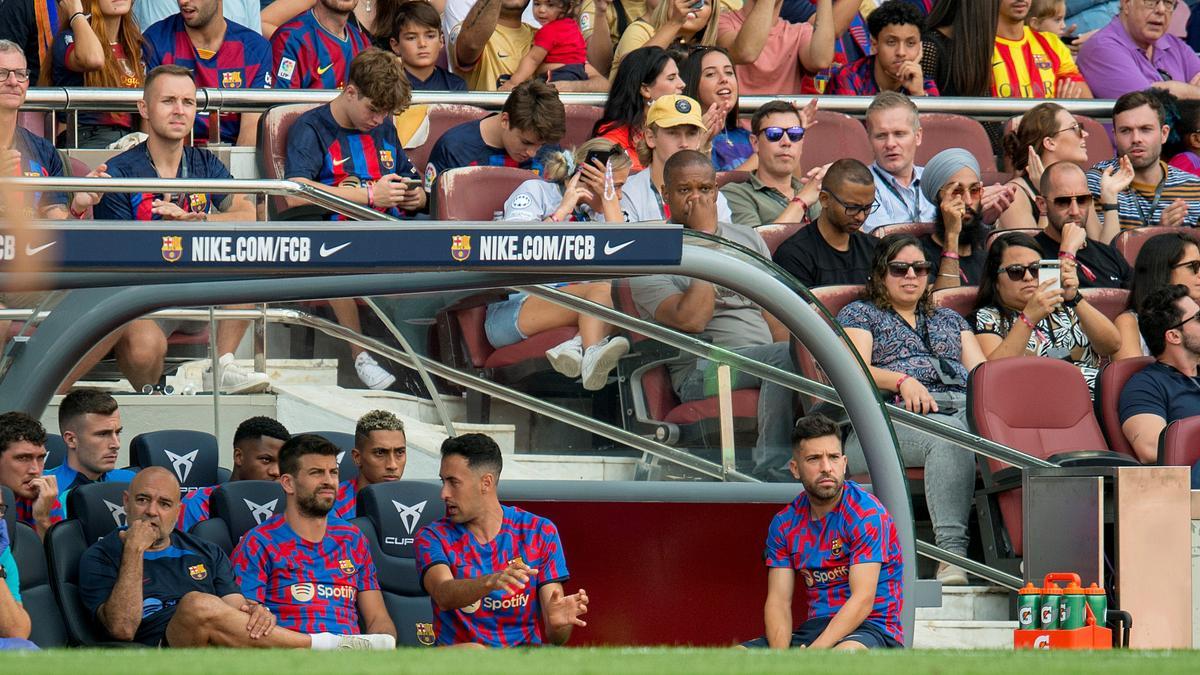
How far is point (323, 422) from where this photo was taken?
8.98 metres

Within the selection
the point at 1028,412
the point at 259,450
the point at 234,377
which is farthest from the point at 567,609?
the point at 1028,412

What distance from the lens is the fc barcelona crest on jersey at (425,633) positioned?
7.70m

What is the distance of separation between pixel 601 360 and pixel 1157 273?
12.9 ft

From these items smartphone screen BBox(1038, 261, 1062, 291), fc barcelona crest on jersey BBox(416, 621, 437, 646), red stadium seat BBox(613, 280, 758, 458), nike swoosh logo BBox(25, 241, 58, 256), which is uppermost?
smartphone screen BBox(1038, 261, 1062, 291)

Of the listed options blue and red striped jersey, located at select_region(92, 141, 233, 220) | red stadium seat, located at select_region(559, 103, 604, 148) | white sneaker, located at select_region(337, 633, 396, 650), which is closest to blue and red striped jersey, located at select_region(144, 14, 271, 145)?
blue and red striped jersey, located at select_region(92, 141, 233, 220)

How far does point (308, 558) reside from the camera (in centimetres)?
741

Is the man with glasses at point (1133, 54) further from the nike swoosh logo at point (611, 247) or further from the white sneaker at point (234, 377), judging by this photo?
the nike swoosh logo at point (611, 247)

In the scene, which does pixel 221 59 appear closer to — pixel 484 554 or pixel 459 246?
pixel 484 554

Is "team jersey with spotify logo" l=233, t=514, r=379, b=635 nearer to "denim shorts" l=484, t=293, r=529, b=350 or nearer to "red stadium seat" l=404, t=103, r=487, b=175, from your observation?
"denim shorts" l=484, t=293, r=529, b=350

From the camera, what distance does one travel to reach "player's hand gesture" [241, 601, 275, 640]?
713 cm

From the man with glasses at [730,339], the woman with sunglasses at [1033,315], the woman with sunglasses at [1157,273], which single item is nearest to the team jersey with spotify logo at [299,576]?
the man with glasses at [730,339]

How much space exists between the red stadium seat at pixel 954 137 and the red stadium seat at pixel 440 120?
312 centimetres

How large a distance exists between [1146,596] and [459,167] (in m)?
4.56

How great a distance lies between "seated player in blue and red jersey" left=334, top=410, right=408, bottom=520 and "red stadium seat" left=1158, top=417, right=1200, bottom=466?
12.4 ft
